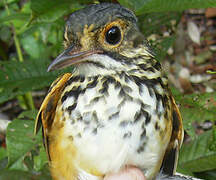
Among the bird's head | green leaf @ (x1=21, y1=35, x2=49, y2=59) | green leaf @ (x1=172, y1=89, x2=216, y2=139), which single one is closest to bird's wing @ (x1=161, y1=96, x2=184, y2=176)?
green leaf @ (x1=172, y1=89, x2=216, y2=139)

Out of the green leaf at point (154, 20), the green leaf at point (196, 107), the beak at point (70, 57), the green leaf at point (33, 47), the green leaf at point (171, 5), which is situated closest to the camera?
the beak at point (70, 57)

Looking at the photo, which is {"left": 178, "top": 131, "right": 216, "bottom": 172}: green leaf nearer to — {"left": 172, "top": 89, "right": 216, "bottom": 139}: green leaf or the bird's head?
{"left": 172, "top": 89, "right": 216, "bottom": 139}: green leaf

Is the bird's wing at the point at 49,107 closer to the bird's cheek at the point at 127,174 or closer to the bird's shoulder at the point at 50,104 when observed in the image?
the bird's shoulder at the point at 50,104

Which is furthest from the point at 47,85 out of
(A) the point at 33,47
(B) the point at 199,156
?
(A) the point at 33,47

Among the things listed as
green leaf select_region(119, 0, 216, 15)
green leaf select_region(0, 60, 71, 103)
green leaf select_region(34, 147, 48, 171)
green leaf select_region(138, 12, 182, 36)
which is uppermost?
green leaf select_region(119, 0, 216, 15)

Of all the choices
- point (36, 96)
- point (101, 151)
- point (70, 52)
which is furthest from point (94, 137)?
point (36, 96)

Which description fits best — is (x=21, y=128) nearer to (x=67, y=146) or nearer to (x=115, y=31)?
(x=67, y=146)

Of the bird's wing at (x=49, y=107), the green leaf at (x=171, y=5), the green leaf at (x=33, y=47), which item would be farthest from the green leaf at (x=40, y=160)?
the green leaf at (x=33, y=47)

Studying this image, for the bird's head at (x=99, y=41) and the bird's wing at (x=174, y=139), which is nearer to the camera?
the bird's head at (x=99, y=41)
